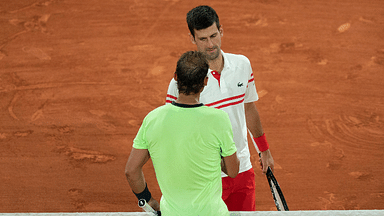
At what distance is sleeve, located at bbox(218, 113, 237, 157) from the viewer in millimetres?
1230

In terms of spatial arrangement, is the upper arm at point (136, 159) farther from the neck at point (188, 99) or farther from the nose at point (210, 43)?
the nose at point (210, 43)

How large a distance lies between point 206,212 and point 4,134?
132 inches

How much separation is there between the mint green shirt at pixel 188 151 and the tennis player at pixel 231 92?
25.1 inches

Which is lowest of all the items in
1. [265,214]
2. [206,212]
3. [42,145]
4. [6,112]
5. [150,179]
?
[150,179]

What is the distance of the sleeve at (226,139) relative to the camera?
48.4 inches

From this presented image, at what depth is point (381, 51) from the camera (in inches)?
161

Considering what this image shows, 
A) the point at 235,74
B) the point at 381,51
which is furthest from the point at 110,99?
the point at 381,51

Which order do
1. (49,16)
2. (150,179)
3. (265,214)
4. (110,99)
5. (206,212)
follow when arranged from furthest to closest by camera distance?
(49,16)
(110,99)
(150,179)
(265,214)
(206,212)

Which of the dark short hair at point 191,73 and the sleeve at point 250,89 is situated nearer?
the dark short hair at point 191,73

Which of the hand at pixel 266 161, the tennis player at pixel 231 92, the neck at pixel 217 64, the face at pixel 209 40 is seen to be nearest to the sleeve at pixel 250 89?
the tennis player at pixel 231 92

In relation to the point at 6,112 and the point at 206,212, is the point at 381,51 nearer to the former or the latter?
the point at 206,212

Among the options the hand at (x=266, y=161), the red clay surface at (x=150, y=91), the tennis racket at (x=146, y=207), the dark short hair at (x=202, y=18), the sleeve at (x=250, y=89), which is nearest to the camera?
the tennis racket at (x=146, y=207)

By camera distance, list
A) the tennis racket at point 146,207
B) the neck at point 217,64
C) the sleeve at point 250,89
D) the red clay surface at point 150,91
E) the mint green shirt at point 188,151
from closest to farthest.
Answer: the mint green shirt at point 188,151 < the tennis racket at point 146,207 < the neck at point 217,64 < the sleeve at point 250,89 < the red clay surface at point 150,91

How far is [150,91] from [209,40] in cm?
208
